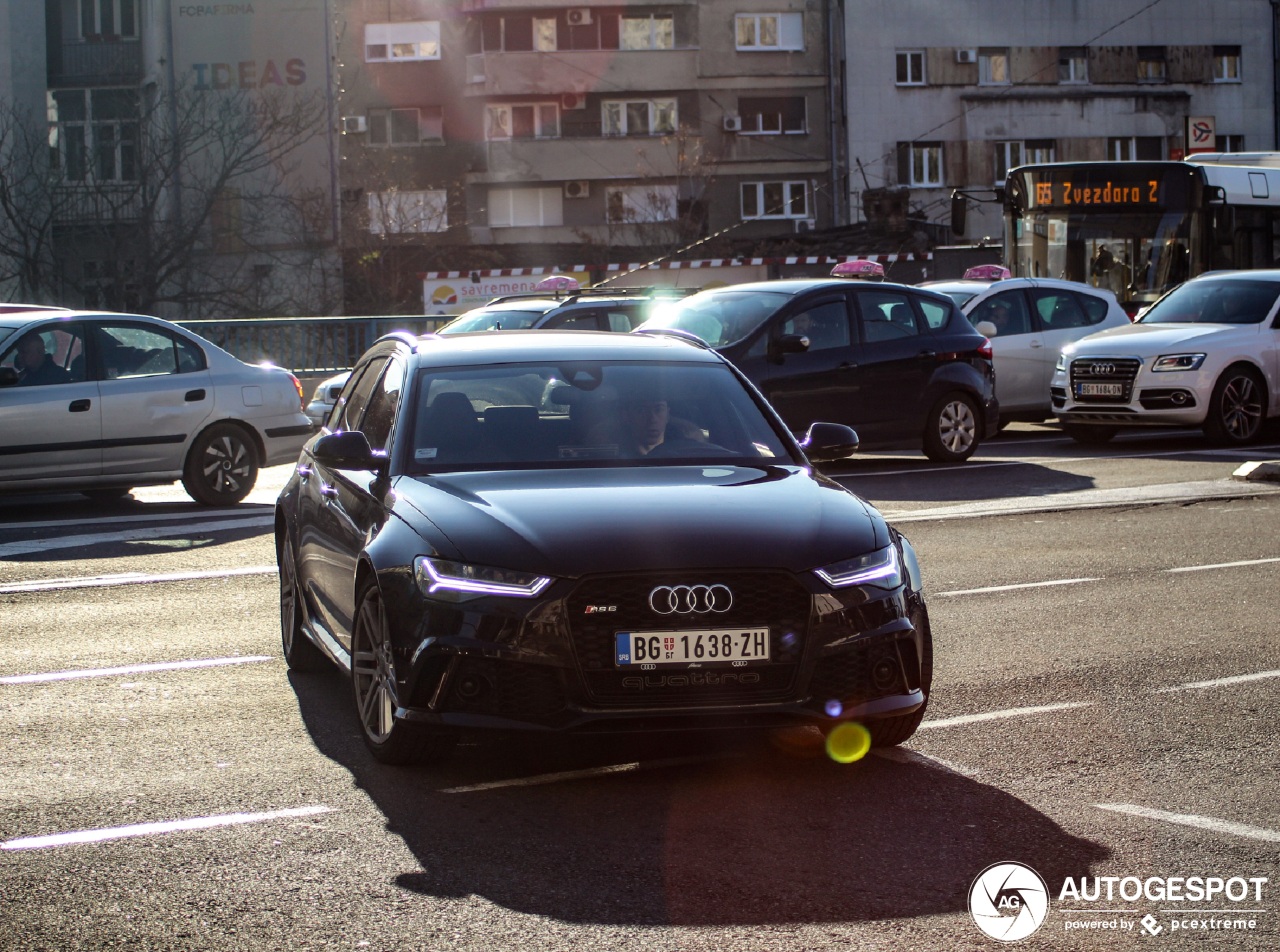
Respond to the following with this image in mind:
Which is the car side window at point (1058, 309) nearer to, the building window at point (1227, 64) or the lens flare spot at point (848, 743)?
the lens flare spot at point (848, 743)

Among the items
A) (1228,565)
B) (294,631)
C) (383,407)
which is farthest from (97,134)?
(383,407)

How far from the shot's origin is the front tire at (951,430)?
17.8 metres

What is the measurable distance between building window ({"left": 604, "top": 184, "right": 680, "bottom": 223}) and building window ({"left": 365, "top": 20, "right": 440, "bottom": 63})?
7828mm

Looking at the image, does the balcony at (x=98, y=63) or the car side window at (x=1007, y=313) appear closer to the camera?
the car side window at (x=1007, y=313)

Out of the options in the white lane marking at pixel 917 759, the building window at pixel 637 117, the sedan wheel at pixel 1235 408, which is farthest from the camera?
the building window at pixel 637 117

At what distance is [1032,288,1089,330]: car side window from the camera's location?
70.7 ft

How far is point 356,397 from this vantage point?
8.24 metres

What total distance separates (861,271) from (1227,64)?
44.1 m

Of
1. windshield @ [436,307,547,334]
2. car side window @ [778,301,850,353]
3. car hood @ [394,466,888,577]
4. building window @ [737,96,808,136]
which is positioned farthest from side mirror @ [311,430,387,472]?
building window @ [737,96,808,136]

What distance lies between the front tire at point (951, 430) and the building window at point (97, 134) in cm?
2593

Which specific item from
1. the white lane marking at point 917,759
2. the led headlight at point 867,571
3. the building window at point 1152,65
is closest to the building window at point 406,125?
the building window at point 1152,65

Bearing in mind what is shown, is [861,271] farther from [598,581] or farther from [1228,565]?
[598,581]

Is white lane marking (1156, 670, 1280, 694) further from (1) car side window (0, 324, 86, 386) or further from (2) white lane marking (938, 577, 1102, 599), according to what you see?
(1) car side window (0, 324, 86, 386)

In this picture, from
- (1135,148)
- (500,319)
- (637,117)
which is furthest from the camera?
(1135,148)
